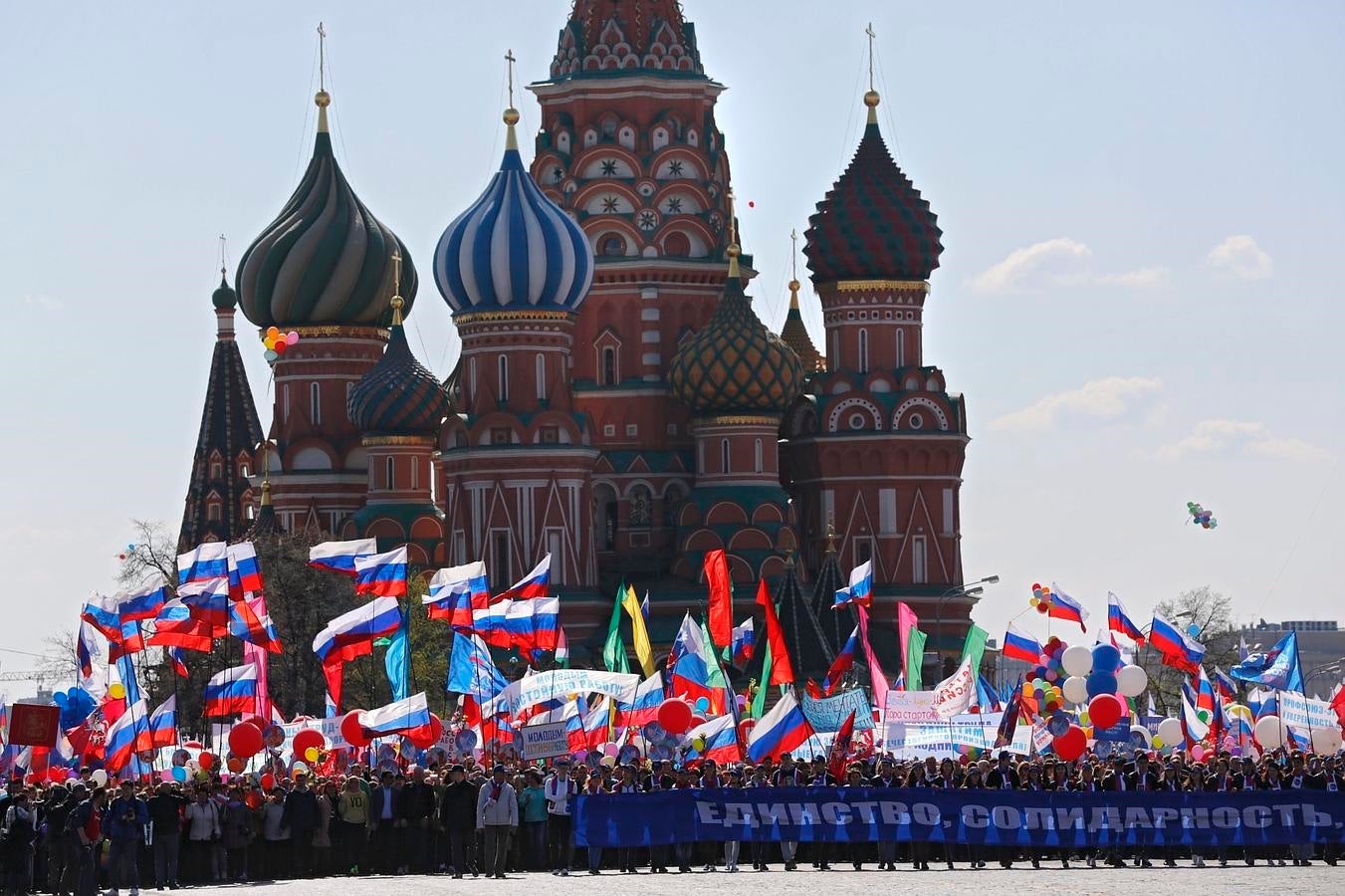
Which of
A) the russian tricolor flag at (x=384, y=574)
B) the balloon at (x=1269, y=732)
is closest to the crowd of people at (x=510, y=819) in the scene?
the balloon at (x=1269, y=732)

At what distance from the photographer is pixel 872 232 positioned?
76625 mm

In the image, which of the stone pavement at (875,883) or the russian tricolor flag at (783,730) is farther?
the russian tricolor flag at (783,730)

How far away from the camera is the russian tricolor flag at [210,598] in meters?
40.1

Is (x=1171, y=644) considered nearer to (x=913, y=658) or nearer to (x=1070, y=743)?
(x=1070, y=743)

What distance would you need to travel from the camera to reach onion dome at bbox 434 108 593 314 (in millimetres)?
72812

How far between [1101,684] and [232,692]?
36.1ft

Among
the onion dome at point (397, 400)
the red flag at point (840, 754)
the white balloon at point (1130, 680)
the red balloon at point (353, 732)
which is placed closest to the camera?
the red flag at point (840, 754)

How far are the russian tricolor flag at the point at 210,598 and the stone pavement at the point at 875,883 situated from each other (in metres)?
6.45

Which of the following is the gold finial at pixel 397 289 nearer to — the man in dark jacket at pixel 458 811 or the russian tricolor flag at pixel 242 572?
the russian tricolor flag at pixel 242 572

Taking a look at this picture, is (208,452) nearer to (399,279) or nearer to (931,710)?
(399,279)

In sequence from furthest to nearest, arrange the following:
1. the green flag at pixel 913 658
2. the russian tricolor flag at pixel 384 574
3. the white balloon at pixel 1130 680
Answer: the green flag at pixel 913 658 → the white balloon at pixel 1130 680 → the russian tricolor flag at pixel 384 574

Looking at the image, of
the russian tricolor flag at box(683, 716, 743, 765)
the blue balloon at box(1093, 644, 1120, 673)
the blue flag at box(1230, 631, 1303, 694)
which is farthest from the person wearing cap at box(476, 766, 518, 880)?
the blue flag at box(1230, 631, 1303, 694)

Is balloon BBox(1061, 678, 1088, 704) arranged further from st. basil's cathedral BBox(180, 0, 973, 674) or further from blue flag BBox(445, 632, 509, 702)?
st. basil's cathedral BBox(180, 0, 973, 674)

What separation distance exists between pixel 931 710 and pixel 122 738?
9944mm
